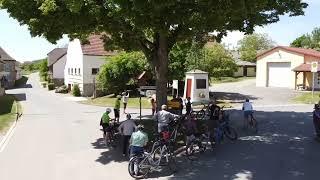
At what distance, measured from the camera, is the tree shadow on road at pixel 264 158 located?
14.6 metres

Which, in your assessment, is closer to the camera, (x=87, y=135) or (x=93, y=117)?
(x=87, y=135)

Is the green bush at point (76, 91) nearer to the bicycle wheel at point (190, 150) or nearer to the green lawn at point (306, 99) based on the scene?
the green lawn at point (306, 99)

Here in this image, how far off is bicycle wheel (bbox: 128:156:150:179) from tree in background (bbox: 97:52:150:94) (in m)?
31.0

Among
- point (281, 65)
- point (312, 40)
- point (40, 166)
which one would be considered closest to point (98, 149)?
point (40, 166)

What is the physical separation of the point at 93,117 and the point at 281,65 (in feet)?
93.7

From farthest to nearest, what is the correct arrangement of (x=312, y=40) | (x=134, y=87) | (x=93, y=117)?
(x=312, y=40) → (x=134, y=87) → (x=93, y=117)

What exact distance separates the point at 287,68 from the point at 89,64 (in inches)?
875

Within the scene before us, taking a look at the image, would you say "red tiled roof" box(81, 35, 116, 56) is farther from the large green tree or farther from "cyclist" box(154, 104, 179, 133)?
"cyclist" box(154, 104, 179, 133)

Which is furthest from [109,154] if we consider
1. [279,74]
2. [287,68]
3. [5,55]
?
[5,55]

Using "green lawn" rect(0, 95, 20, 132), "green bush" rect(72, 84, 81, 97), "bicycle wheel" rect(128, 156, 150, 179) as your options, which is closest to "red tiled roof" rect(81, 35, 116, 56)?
"green bush" rect(72, 84, 81, 97)

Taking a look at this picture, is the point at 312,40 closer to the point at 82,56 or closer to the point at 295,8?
the point at 82,56

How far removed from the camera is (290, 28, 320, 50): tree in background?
103825 millimetres

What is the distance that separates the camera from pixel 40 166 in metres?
16.5

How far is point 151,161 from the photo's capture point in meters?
15.1
